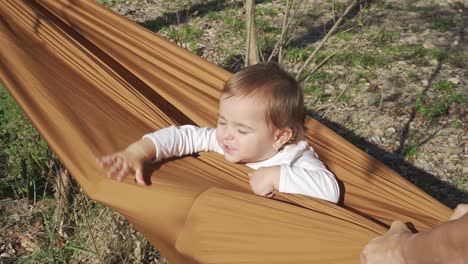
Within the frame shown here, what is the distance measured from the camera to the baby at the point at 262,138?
7.39ft

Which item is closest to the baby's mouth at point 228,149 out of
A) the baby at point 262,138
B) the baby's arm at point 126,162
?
the baby at point 262,138

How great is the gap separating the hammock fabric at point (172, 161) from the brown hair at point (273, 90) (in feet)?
0.52

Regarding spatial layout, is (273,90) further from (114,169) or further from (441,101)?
(441,101)

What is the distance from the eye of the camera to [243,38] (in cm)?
512

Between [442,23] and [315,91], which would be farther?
[442,23]

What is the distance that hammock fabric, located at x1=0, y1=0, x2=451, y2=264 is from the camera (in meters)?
1.88

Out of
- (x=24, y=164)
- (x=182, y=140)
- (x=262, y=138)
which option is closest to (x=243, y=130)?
(x=262, y=138)

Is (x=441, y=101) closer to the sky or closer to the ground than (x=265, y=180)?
closer to the ground

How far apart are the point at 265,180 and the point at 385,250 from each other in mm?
588

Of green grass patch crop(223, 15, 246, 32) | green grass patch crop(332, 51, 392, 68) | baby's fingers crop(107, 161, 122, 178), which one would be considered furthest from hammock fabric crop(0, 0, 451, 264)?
green grass patch crop(223, 15, 246, 32)

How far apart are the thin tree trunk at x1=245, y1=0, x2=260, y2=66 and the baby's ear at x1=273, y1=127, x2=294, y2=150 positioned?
21.9 inches

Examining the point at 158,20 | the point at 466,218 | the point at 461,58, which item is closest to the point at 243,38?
the point at 158,20

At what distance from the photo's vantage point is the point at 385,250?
1696mm

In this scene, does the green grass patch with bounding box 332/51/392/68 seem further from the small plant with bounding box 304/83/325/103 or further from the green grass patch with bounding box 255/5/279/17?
the green grass patch with bounding box 255/5/279/17
